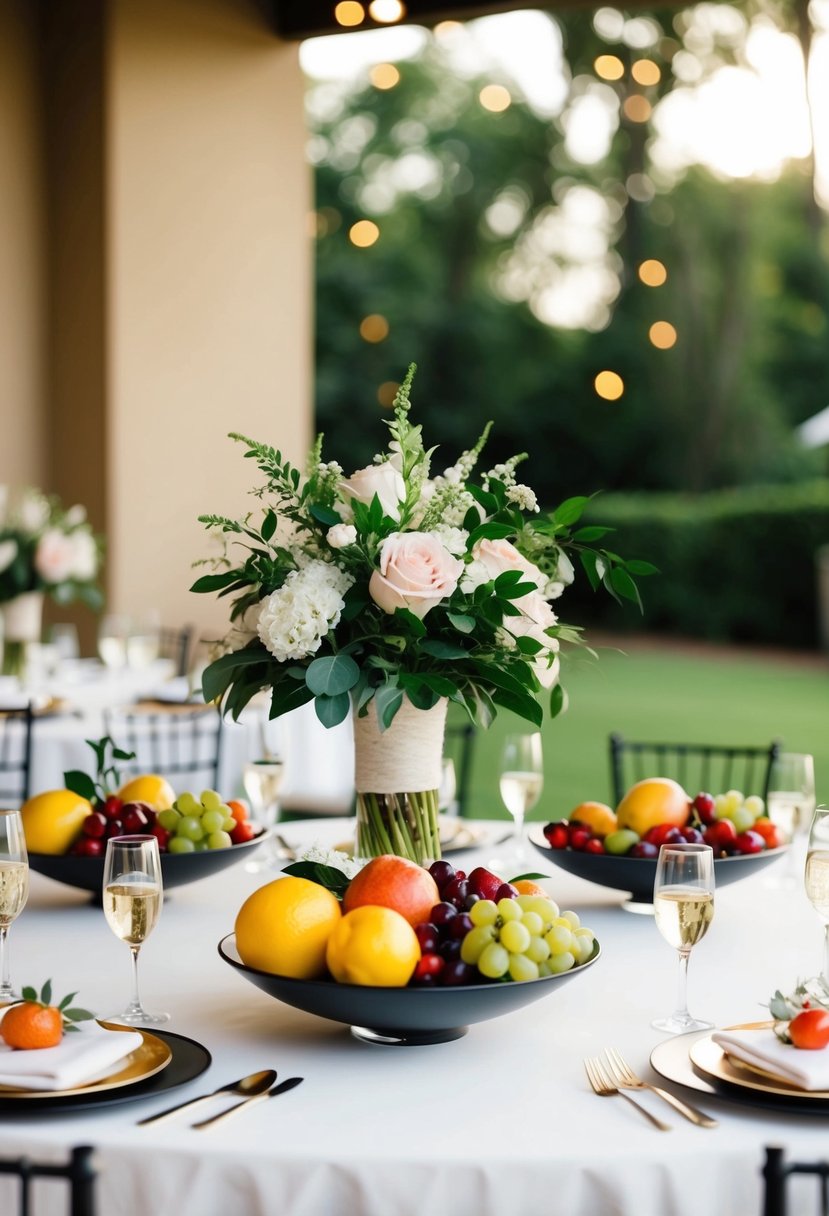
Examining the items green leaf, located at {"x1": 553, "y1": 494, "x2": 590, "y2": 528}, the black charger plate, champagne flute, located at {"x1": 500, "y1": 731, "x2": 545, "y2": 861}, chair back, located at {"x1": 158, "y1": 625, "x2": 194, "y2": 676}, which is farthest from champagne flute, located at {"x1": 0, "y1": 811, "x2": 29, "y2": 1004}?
chair back, located at {"x1": 158, "y1": 625, "x2": 194, "y2": 676}

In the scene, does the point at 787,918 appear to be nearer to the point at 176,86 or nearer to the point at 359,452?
the point at 176,86

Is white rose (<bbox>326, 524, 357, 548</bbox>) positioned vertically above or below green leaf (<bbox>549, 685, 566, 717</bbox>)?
above

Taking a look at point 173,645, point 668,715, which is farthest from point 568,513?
point 668,715

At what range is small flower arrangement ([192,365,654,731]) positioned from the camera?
1.77m

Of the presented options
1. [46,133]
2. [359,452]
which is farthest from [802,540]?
[46,133]

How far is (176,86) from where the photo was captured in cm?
719

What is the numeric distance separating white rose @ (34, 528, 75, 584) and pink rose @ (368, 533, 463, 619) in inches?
116

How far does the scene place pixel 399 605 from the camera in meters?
1.77

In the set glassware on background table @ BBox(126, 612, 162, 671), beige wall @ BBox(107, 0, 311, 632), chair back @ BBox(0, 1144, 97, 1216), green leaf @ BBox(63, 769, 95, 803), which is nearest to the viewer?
chair back @ BBox(0, 1144, 97, 1216)

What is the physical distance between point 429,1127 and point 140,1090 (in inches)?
10.8

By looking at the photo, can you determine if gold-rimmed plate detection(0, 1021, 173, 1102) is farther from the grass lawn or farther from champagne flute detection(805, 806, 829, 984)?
the grass lawn

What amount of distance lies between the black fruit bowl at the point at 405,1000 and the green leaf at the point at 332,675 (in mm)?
387

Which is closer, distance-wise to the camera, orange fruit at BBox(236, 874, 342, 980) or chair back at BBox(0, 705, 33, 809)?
orange fruit at BBox(236, 874, 342, 980)

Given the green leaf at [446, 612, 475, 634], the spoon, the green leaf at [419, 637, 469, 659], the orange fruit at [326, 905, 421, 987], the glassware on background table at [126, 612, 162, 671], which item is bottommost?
the spoon
